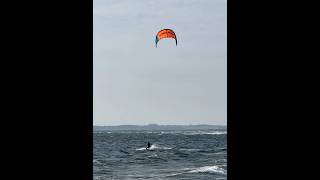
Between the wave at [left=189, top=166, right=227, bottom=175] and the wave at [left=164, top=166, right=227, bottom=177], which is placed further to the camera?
the wave at [left=189, top=166, right=227, bottom=175]

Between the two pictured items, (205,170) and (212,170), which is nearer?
(212,170)

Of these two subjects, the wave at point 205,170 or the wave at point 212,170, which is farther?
the wave at point 212,170
